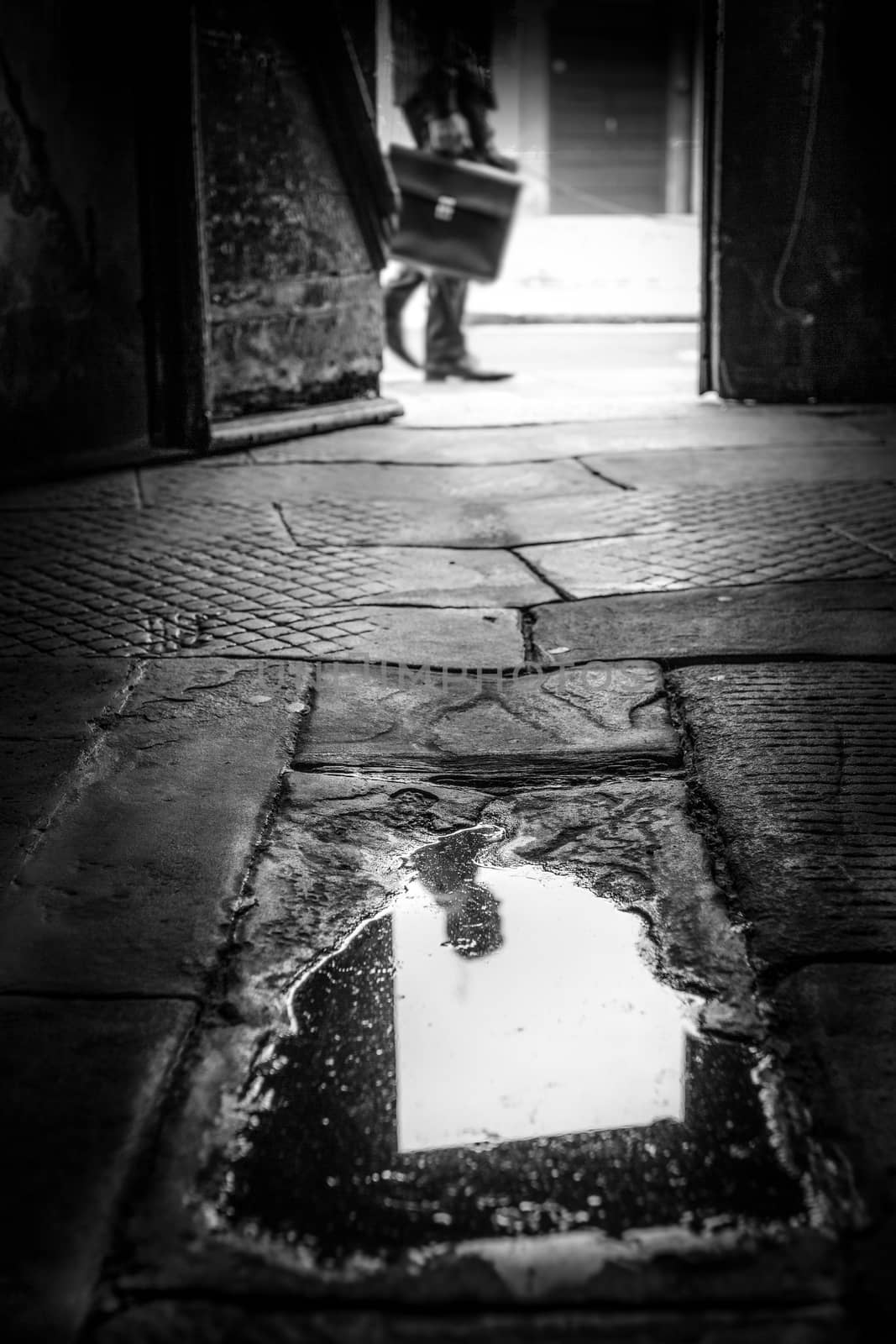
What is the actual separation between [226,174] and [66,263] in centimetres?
81

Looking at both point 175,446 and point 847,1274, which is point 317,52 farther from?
point 847,1274

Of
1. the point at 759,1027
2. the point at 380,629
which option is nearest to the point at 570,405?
the point at 380,629

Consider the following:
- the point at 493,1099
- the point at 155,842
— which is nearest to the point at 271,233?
the point at 155,842

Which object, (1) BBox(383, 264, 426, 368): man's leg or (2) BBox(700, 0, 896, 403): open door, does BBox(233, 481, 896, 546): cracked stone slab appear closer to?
(2) BBox(700, 0, 896, 403): open door

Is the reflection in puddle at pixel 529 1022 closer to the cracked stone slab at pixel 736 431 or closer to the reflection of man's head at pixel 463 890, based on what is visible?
the reflection of man's head at pixel 463 890

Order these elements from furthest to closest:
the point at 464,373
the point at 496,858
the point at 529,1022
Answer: the point at 464,373 → the point at 496,858 → the point at 529,1022

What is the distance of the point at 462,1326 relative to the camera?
106 centimetres

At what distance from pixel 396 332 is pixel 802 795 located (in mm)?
5725

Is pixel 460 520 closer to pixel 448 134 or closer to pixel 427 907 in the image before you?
pixel 427 907

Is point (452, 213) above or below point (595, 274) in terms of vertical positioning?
above

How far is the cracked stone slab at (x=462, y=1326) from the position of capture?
105cm

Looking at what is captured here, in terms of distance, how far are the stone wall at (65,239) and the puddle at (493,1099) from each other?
3275 millimetres

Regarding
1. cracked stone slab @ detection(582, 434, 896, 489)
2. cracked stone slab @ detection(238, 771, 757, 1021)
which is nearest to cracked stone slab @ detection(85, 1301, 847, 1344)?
cracked stone slab @ detection(238, 771, 757, 1021)

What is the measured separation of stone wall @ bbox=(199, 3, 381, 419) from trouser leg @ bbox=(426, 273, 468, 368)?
136cm
